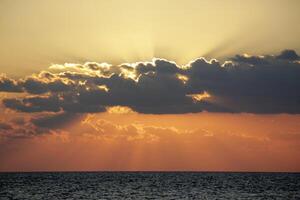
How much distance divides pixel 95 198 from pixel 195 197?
19.4 m

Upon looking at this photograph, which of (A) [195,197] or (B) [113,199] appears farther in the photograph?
(A) [195,197]

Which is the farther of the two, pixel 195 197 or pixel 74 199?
pixel 195 197

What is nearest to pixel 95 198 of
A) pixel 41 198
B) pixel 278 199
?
pixel 41 198

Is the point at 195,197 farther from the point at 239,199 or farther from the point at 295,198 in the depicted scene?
the point at 295,198

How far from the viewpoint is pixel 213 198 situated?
102500mm

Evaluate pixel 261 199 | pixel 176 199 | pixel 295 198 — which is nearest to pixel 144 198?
pixel 176 199

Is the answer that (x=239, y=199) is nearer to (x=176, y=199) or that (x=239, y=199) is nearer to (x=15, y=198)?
(x=176, y=199)

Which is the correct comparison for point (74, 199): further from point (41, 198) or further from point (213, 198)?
point (213, 198)

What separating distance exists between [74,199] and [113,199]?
6.96 m

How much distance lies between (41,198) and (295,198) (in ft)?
159

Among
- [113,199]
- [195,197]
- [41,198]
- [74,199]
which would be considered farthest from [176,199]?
[41,198]

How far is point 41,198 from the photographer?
10125 cm

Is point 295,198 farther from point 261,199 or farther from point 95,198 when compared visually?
point 95,198

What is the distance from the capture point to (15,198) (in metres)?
101
